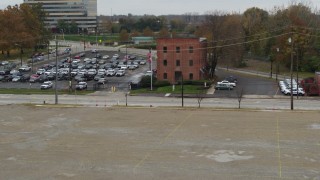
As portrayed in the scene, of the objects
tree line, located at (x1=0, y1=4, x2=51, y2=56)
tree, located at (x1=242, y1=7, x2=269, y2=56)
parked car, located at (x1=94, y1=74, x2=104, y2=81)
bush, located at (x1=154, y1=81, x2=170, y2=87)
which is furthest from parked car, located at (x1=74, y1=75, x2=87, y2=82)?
tree, located at (x1=242, y1=7, x2=269, y2=56)

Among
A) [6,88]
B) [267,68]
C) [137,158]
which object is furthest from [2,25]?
[137,158]

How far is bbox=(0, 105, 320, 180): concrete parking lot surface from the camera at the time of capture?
86.4 ft

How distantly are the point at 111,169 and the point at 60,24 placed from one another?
178m

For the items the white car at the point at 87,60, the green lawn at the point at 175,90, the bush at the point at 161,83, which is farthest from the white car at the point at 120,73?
the white car at the point at 87,60

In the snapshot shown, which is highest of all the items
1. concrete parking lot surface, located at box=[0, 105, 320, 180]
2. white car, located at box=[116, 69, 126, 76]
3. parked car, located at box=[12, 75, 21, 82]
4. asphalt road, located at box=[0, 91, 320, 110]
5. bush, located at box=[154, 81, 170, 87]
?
white car, located at box=[116, 69, 126, 76]

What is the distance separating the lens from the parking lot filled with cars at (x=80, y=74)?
244 ft

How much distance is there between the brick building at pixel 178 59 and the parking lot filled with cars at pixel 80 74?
640cm

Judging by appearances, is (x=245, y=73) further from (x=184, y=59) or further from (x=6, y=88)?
(x=6, y=88)

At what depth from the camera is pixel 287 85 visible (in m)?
67.4

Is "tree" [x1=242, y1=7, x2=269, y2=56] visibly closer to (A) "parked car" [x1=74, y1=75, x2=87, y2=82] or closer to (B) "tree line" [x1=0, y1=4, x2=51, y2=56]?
(A) "parked car" [x1=74, y1=75, x2=87, y2=82]

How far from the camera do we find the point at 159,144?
1310 inches

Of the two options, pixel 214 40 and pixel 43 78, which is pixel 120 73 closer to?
pixel 43 78

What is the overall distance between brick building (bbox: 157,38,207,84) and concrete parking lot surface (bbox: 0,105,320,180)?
28.0 metres

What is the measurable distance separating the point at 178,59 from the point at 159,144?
44698 mm
